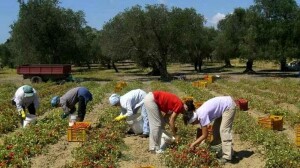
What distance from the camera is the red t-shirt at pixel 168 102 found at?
925 centimetres

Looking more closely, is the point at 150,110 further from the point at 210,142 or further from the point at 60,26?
the point at 60,26

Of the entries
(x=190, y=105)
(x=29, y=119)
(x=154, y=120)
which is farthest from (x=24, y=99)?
(x=190, y=105)

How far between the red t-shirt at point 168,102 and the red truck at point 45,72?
1081 inches

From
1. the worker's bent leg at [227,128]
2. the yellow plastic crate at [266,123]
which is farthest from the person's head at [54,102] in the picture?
the yellow plastic crate at [266,123]

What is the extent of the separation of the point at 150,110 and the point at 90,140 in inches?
84.6

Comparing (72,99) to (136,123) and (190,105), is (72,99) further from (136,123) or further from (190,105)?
(190,105)

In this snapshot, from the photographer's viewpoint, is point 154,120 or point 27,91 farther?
point 27,91

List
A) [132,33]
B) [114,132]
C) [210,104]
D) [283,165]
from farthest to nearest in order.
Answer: [132,33] < [114,132] < [210,104] < [283,165]

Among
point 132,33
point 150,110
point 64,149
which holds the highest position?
point 132,33

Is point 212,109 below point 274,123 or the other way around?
the other way around

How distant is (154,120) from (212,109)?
4.87ft

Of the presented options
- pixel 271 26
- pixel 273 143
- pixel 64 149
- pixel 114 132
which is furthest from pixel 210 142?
pixel 271 26

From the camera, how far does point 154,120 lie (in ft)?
31.9

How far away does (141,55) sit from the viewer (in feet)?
139
